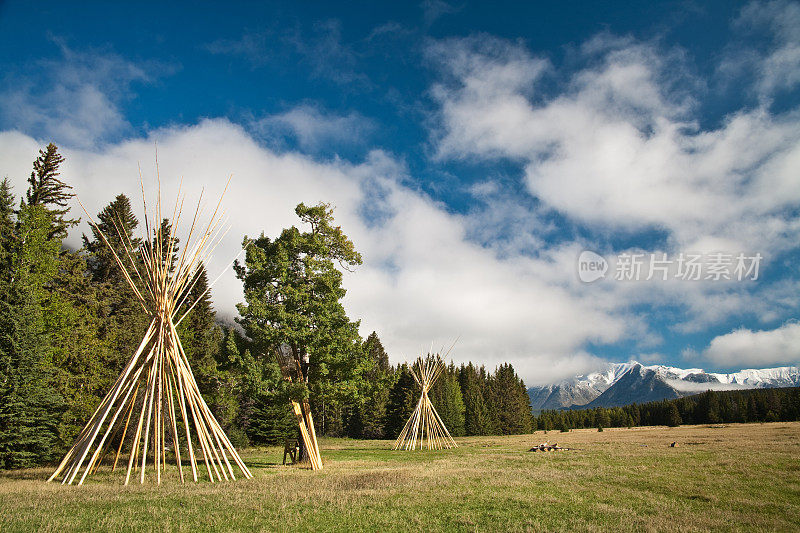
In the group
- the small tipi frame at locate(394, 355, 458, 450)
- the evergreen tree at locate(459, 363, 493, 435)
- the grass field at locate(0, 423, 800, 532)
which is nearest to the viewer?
the grass field at locate(0, 423, 800, 532)

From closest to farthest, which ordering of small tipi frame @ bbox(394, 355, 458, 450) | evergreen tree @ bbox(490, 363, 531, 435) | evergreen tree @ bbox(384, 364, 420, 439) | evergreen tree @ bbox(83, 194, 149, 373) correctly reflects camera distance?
1. evergreen tree @ bbox(83, 194, 149, 373)
2. small tipi frame @ bbox(394, 355, 458, 450)
3. evergreen tree @ bbox(384, 364, 420, 439)
4. evergreen tree @ bbox(490, 363, 531, 435)

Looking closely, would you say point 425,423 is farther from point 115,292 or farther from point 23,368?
point 23,368

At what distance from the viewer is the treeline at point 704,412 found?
69.5 m

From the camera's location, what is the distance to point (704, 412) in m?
80.1

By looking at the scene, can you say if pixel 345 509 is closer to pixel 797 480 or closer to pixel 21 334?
pixel 797 480

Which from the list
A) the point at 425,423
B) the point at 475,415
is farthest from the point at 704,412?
the point at 425,423

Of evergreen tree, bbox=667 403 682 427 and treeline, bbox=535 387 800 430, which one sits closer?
treeline, bbox=535 387 800 430

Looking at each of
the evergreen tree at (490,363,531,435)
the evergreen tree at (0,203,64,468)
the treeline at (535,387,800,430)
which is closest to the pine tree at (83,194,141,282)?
the evergreen tree at (0,203,64,468)

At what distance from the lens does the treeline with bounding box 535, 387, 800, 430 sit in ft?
228

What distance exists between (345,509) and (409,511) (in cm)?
124

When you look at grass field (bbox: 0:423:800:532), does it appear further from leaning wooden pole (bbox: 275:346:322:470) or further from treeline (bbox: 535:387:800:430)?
treeline (bbox: 535:387:800:430)

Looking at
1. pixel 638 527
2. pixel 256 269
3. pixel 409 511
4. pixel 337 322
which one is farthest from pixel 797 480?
pixel 256 269

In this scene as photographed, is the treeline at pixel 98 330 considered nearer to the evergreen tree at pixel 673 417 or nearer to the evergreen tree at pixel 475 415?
the evergreen tree at pixel 475 415

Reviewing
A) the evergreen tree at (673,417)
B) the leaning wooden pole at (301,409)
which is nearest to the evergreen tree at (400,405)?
the leaning wooden pole at (301,409)
